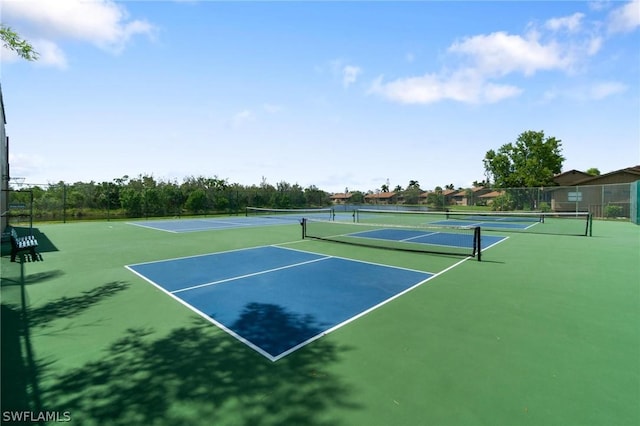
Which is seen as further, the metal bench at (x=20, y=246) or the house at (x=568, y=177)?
the house at (x=568, y=177)

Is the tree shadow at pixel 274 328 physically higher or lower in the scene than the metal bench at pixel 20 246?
lower

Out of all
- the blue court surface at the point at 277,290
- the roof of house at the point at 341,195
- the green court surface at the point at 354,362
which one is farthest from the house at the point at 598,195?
the roof of house at the point at 341,195

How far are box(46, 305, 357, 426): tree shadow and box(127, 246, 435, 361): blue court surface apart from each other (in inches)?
14.7

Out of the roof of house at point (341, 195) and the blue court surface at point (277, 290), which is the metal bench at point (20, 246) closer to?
the blue court surface at point (277, 290)

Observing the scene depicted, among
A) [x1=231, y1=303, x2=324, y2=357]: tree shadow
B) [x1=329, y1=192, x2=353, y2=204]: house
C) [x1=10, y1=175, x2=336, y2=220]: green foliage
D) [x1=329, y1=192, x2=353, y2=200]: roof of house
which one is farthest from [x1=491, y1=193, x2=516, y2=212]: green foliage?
[x1=329, y1=192, x2=353, y2=200]: roof of house

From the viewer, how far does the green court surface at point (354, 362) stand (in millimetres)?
2814

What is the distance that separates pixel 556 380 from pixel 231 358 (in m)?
3.62

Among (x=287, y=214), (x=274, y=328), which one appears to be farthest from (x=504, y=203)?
(x=274, y=328)

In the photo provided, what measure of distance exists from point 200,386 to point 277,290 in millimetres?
3285

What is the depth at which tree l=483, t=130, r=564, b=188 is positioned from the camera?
3688 cm

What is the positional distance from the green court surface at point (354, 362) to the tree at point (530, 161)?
36434 millimetres

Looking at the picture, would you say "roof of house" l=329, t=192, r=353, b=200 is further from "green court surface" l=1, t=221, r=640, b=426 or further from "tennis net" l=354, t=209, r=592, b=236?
"green court surface" l=1, t=221, r=640, b=426

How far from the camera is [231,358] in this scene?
3.71 m

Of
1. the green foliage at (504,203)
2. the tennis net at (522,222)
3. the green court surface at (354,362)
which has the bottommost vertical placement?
the green court surface at (354,362)
